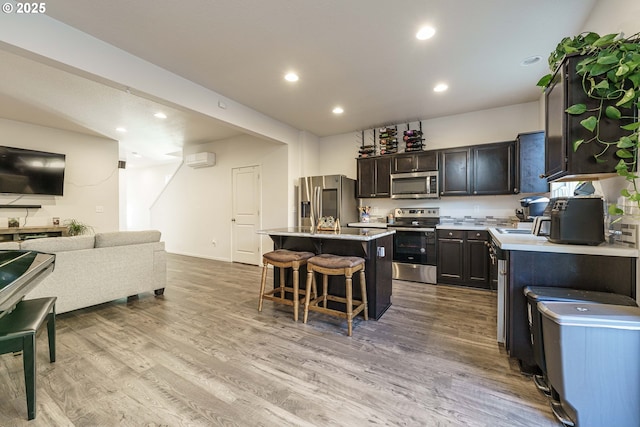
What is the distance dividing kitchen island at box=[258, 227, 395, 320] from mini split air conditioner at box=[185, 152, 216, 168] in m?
3.83

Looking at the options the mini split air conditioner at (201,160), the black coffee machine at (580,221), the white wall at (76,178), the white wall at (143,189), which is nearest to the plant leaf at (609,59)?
the black coffee machine at (580,221)

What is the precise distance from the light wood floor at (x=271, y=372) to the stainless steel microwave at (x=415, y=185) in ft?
6.38

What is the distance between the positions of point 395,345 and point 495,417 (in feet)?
2.75

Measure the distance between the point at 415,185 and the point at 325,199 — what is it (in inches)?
61.9

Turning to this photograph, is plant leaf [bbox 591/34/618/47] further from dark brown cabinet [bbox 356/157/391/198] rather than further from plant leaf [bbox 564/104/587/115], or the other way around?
dark brown cabinet [bbox 356/157/391/198]

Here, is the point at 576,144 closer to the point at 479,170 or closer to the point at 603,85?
the point at 603,85

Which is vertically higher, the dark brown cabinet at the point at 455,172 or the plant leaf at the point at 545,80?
the plant leaf at the point at 545,80

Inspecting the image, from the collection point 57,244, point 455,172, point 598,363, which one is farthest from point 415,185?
point 57,244

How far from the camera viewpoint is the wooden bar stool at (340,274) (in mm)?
2402

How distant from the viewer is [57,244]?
8.75 feet

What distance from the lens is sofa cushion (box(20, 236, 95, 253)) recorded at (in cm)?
253

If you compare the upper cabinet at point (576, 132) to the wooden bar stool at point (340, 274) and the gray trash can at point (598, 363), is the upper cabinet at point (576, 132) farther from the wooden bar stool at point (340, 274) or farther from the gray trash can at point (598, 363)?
the wooden bar stool at point (340, 274)

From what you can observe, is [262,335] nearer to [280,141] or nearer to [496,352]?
[496,352]

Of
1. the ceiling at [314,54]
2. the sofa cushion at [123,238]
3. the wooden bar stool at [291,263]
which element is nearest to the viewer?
the ceiling at [314,54]
